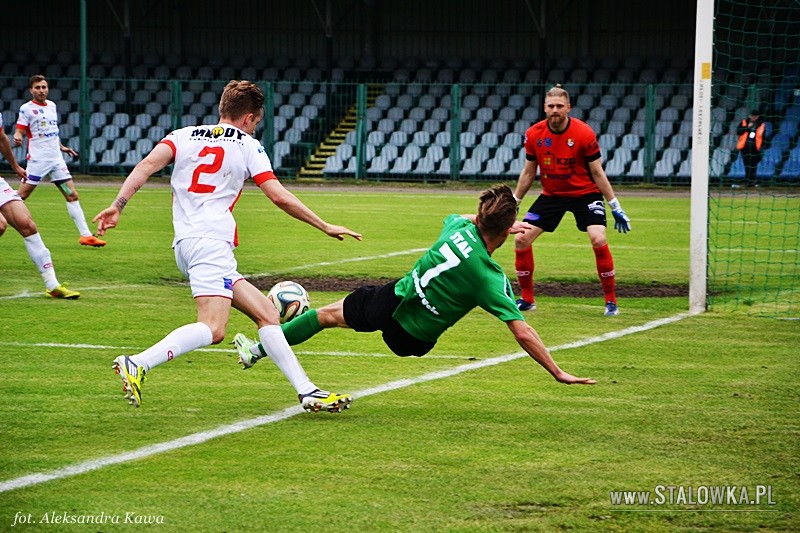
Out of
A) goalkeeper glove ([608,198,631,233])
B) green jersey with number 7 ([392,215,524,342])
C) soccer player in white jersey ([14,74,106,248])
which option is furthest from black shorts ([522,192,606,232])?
soccer player in white jersey ([14,74,106,248])

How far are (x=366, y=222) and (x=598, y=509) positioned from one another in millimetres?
16679

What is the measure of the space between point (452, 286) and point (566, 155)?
17.3 ft

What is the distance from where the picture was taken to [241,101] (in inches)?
273

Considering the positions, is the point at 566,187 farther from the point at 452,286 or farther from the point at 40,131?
the point at 40,131

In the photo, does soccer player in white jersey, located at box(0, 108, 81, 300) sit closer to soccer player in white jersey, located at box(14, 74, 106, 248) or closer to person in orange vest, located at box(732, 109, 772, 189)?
soccer player in white jersey, located at box(14, 74, 106, 248)

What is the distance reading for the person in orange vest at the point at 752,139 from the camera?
2891 cm

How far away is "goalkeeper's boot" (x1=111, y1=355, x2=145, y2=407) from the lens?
6.38 meters

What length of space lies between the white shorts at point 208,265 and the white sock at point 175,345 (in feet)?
0.72

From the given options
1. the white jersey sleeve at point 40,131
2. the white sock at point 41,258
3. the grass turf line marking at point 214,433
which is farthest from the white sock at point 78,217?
the grass turf line marking at point 214,433

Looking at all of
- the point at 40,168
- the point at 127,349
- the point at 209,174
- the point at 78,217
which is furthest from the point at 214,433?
the point at 40,168

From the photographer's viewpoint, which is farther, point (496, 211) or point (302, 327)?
point (302, 327)

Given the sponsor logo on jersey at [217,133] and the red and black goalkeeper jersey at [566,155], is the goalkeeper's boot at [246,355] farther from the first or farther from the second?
the red and black goalkeeper jersey at [566,155]

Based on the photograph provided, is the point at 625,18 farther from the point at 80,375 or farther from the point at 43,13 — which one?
the point at 80,375

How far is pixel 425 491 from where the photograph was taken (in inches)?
213
